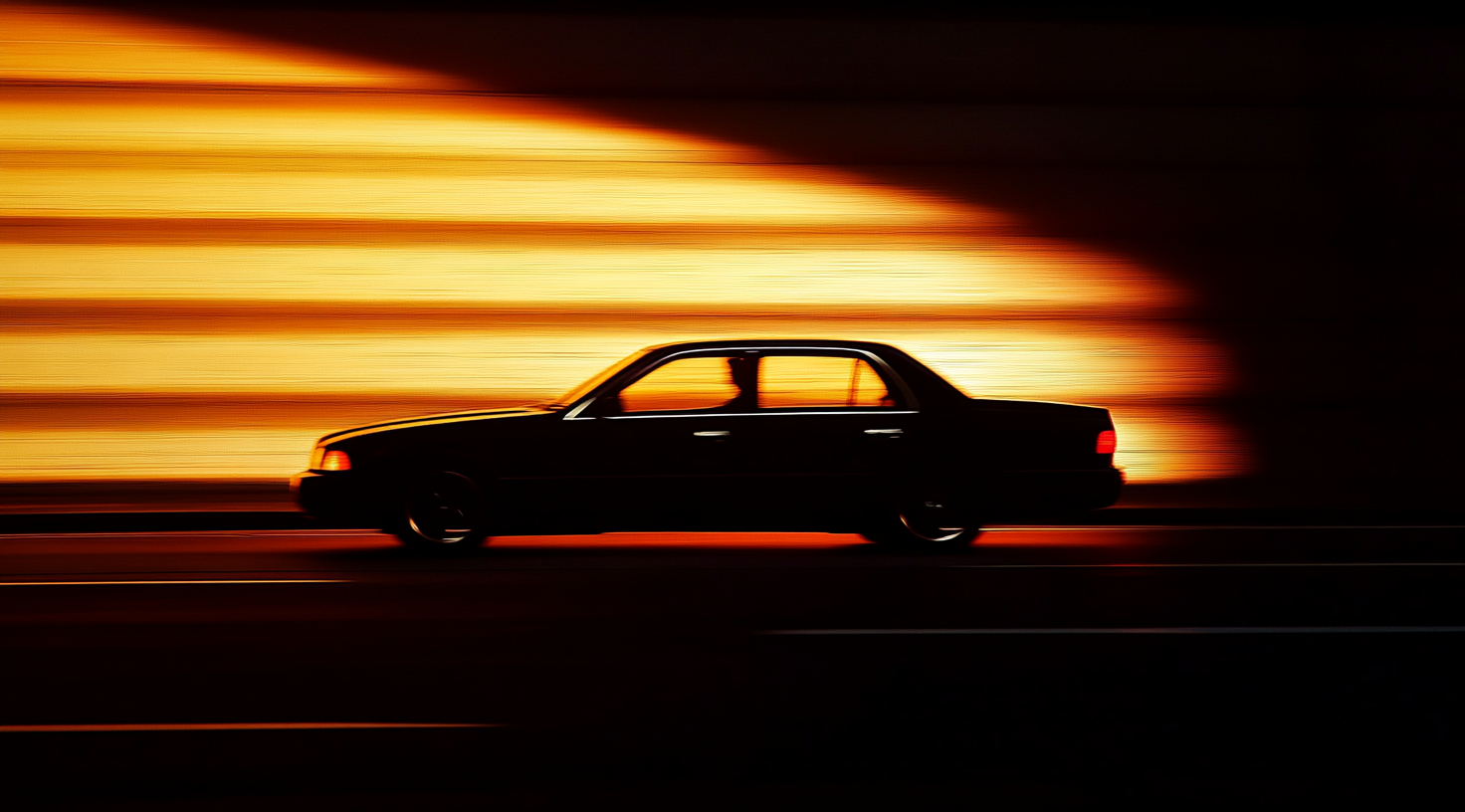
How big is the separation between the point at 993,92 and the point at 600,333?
4471 mm

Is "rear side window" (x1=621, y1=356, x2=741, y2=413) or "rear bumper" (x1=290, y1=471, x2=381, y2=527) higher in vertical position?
"rear side window" (x1=621, y1=356, x2=741, y2=413)

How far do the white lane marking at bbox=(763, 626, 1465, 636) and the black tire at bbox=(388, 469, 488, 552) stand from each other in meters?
3.25

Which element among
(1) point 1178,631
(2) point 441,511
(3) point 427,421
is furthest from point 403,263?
(1) point 1178,631

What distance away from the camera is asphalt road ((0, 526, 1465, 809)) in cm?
418

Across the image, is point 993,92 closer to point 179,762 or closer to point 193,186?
point 193,186

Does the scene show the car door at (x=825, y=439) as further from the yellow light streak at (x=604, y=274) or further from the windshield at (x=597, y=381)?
the yellow light streak at (x=604, y=274)

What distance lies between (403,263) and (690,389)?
5.32 m

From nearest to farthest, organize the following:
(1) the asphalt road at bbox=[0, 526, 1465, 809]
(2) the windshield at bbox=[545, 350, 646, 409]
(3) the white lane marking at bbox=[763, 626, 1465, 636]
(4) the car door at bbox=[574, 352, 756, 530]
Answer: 1. (1) the asphalt road at bbox=[0, 526, 1465, 809]
2. (3) the white lane marking at bbox=[763, 626, 1465, 636]
3. (4) the car door at bbox=[574, 352, 756, 530]
4. (2) the windshield at bbox=[545, 350, 646, 409]

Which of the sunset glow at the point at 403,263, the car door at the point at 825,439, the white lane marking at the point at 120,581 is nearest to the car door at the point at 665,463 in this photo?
the car door at the point at 825,439

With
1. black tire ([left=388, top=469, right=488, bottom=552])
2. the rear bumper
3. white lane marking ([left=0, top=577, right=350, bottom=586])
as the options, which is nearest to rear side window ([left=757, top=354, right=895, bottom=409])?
black tire ([left=388, top=469, right=488, bottom=552])

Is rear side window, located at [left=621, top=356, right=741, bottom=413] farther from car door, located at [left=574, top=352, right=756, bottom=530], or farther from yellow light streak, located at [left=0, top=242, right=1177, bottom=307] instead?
yellow light streak, located at [left=0, top=242, right=1177, bottom=307]

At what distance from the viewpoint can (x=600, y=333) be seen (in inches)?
551

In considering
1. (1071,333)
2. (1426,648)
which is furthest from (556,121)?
(1426,648)

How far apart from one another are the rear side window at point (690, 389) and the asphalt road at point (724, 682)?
3.24ft
